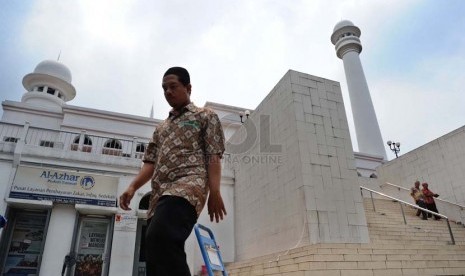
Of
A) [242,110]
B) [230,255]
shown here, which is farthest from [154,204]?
[242,110]

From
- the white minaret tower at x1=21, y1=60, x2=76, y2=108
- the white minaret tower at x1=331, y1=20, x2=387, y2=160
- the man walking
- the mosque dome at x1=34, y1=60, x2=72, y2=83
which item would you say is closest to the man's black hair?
the man walking

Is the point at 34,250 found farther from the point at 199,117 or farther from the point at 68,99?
the point at 68,99

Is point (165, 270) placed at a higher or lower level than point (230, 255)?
lower

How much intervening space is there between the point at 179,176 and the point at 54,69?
2407cm

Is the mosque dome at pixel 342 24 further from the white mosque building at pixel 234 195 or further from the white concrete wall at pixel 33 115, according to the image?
the white concrete wall at pixel 33 115

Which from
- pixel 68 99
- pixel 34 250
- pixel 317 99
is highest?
pixel 68 99

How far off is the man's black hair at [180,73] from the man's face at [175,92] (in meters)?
0.02

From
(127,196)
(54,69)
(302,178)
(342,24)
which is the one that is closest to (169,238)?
(127,196)

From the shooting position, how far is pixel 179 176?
1.83m

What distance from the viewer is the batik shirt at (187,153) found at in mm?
1786

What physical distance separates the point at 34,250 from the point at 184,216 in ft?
30.5

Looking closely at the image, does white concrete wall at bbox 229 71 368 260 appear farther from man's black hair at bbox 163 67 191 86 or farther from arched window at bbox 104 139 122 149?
arched window at bbox 104 139 122 149

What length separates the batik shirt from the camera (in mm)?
1786

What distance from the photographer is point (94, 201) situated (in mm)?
9242
